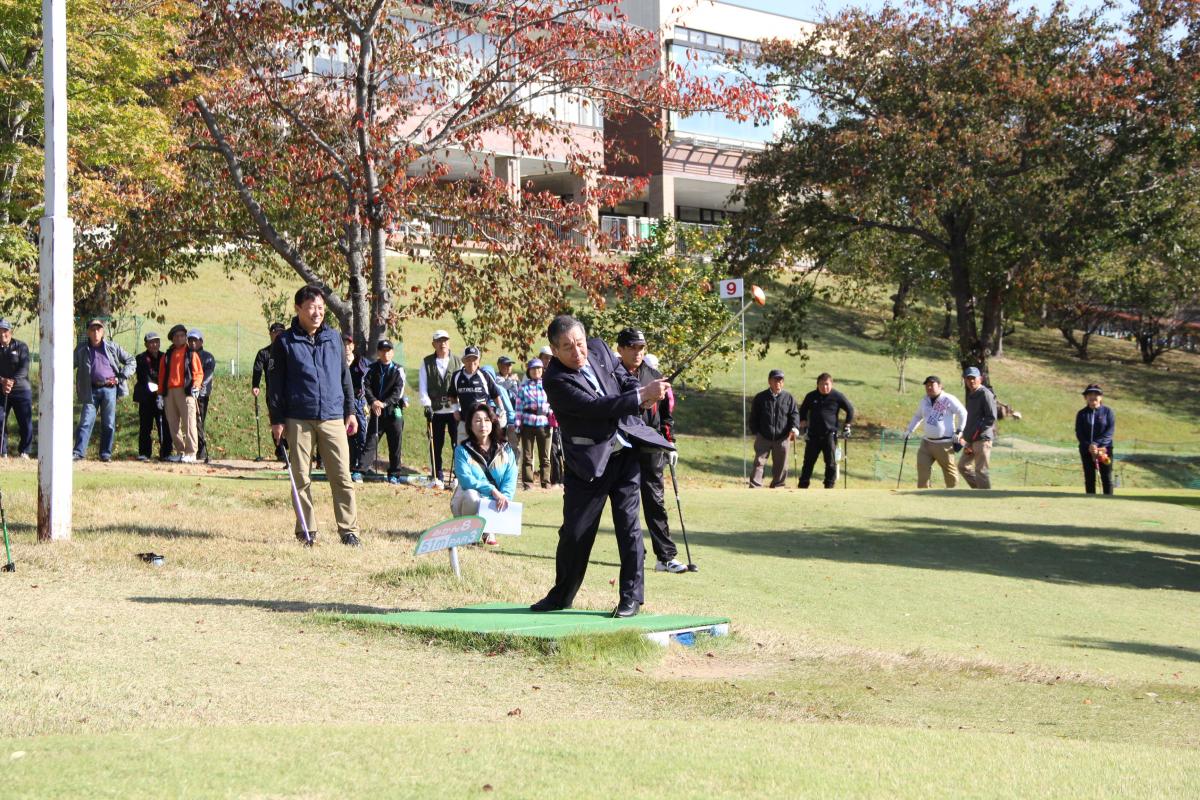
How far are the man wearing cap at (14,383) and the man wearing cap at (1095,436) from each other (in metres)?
15.5

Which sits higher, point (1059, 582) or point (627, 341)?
point (627, 341)

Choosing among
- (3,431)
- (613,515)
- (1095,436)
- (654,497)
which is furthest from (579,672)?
(1095,436)

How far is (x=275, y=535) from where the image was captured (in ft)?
40.2

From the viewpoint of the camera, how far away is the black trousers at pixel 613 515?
848 cm

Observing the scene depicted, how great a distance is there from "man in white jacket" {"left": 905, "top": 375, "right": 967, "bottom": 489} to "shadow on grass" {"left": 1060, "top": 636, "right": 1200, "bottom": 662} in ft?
34.7

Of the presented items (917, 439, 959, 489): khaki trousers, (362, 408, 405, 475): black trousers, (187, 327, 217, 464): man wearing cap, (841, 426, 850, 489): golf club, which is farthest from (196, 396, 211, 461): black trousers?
(917, 439, 959, 489): khaki trousers

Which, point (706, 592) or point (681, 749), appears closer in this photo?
point (681, 749)

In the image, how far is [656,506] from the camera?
453 inches

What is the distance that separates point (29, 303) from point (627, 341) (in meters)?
14.6

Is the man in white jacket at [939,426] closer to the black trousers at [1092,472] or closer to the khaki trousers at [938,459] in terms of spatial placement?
the khaki trousers at [938,459]

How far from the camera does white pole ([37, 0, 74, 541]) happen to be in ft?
36.2

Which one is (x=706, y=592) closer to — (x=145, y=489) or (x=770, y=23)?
(x=145, y=489)

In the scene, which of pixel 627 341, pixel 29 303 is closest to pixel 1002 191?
pixel 29 303

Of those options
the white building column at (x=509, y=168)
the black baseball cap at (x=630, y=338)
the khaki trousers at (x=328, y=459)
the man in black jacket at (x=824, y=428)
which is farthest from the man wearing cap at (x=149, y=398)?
the white building column at (x=509, y=168)
